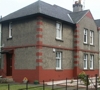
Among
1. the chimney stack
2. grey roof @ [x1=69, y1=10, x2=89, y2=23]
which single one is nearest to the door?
grey roof @ [x1=69, y1=10, x2=89, y2=23]

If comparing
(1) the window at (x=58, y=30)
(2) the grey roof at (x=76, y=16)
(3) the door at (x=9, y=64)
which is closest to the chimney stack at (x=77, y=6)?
(2) the grey roof at (x=76, y=16)

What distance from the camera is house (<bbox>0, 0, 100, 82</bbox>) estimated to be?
1966cm

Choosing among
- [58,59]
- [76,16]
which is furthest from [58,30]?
[76,16]

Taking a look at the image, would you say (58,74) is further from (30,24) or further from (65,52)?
(30,24)

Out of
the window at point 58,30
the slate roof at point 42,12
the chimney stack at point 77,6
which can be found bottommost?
the window at point 58,30

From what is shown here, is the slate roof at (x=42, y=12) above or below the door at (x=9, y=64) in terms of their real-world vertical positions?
above

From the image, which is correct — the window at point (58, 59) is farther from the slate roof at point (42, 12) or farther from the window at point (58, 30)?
the slate roof at point (42, 12)

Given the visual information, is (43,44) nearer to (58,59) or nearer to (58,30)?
(58,59)

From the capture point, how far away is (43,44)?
19766 mm

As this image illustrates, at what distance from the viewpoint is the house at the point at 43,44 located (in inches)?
774

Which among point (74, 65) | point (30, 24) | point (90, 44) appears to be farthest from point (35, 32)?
point (90, 44)

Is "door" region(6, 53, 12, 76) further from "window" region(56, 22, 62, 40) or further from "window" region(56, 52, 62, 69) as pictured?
"window" region(56, 22, 62, 40)

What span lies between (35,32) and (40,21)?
1099mm

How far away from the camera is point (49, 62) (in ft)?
66.8
